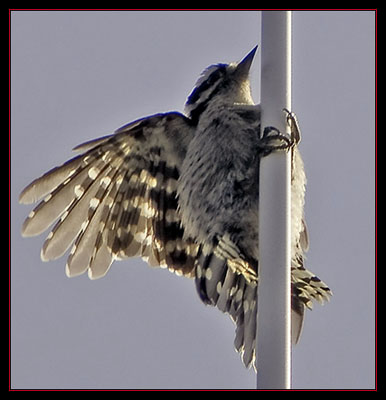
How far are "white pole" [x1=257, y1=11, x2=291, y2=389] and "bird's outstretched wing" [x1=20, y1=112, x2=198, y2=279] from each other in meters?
2.18

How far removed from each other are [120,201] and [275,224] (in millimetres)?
2706

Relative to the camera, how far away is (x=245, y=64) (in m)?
5.68

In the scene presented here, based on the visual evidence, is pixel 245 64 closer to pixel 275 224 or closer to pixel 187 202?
pixel 187 202

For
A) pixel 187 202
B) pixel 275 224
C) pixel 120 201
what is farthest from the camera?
pixel 120 201

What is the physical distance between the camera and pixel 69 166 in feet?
18.1

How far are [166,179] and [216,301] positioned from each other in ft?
2.59

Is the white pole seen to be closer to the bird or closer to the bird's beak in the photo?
the bird

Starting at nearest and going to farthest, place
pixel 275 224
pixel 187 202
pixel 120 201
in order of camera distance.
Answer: pixel 275 224 < pixel 187 202 < pixel 120 201

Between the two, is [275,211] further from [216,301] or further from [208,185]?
[216,301]

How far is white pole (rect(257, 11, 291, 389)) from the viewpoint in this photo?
2869 millimetres

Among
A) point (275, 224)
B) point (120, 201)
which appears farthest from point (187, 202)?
point (275, 224)

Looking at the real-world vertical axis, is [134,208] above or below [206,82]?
below

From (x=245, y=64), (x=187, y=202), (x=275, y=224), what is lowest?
(x=275, y=224)
